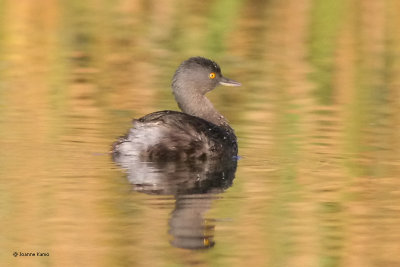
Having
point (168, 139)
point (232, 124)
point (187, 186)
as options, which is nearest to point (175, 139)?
point (168, 139)

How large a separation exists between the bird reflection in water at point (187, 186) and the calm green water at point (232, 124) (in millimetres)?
27

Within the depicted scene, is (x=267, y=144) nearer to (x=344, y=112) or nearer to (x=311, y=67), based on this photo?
(x=344, y=112)

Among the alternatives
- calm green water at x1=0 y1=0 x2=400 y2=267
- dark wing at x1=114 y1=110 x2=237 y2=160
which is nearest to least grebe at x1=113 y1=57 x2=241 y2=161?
dark wing at x1=114 y1=110 x2=237 y2=160

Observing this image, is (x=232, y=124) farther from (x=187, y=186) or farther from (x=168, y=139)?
(x=187, y=186)

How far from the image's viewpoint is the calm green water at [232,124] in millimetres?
7215

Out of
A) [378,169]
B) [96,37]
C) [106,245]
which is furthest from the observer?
[96,37]

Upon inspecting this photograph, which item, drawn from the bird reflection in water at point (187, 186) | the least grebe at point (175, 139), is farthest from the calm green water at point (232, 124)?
the least grebe at point (175, 139)

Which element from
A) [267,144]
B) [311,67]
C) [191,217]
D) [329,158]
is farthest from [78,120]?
[311,67]

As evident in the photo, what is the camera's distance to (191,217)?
772 cm

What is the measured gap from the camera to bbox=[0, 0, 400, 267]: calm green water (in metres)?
7.21

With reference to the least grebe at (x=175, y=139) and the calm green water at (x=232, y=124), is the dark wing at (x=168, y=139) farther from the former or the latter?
the calm green water at (x=232, y=124)

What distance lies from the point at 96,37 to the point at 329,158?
339 inches

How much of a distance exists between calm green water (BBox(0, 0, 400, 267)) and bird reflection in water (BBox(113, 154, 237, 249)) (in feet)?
0.09

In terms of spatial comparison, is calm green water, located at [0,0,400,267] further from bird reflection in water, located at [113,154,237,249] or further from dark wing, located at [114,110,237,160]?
dark wing, located at [114,110,237,160]
